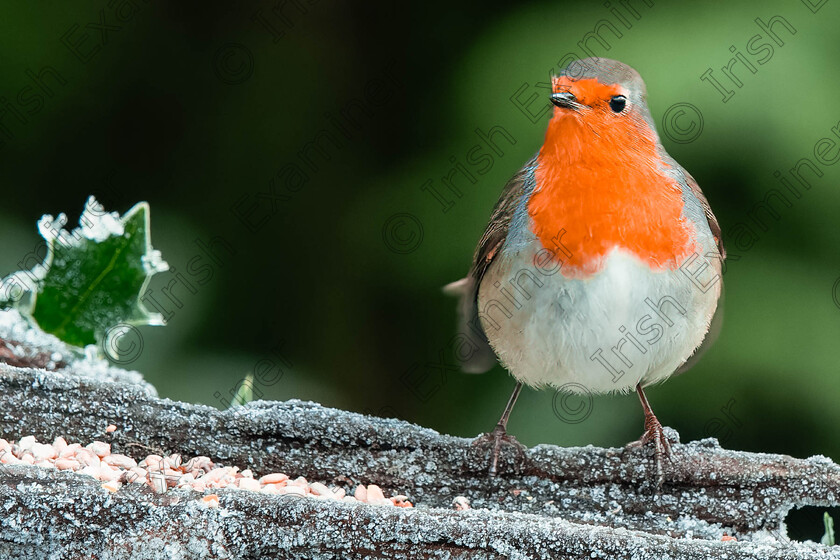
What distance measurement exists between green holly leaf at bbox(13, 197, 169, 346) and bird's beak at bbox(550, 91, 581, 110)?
2.82 ft

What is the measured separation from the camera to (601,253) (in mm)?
1935

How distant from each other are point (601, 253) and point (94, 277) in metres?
1.04

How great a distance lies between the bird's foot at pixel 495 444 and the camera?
2.01 metres

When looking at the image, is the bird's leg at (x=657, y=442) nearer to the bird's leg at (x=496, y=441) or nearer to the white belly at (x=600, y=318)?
the white belly at (x=600, y=318)

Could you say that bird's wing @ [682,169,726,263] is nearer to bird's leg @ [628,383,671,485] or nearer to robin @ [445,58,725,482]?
robin @ [445,58,725,482]

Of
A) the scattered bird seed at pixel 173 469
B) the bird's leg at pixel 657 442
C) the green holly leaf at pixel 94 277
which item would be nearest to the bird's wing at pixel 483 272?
the bird's leg at pixel 657 442

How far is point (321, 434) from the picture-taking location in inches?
77.4

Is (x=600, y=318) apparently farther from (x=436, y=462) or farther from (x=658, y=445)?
(x=436, y=462)

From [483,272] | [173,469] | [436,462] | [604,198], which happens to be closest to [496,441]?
[436,462]

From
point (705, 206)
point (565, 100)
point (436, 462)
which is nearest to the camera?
point (565, 100)

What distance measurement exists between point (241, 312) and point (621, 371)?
4.33 ft

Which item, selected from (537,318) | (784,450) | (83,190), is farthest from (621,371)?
(83,190)

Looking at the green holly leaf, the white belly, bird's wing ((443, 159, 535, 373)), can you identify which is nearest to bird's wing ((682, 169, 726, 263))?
the white belly

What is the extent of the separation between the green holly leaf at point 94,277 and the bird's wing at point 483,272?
2.37 ft
